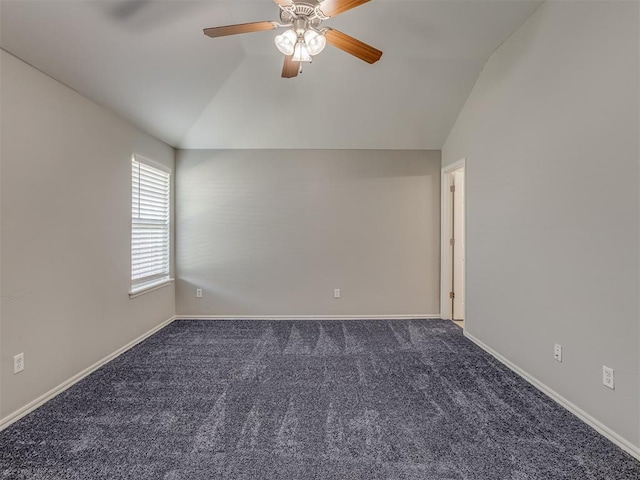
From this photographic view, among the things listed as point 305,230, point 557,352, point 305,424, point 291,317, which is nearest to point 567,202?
point 557,352

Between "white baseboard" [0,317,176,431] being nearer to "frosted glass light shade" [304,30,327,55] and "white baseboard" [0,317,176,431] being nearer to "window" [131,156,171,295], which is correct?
"window" [131,156,171,295]

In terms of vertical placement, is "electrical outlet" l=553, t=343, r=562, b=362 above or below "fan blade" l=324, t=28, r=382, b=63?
below

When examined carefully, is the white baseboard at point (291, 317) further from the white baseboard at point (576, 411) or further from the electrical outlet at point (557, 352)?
the electrical outlet at point (557, 352)

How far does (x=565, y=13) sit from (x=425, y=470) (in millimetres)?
3094

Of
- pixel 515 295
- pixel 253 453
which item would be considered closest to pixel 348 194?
pixel 515 295

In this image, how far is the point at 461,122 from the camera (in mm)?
3428

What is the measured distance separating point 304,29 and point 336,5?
216mm

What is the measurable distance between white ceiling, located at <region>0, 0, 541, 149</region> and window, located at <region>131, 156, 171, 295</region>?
52 centimetres

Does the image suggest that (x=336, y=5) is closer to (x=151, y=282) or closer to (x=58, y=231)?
(x=58, y=231)

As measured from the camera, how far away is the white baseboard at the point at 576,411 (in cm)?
163

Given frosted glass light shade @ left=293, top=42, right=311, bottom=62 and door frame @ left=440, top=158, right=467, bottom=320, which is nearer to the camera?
frosted glass light shade @ left=293, top=42, right=311, bottom=62

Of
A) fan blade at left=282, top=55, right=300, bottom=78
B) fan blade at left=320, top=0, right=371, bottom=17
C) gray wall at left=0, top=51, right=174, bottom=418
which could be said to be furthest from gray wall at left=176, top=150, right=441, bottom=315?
fan blade at left=320, top=0, right=371, bottom=17

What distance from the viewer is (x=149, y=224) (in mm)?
3420

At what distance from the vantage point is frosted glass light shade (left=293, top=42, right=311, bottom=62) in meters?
1.69
